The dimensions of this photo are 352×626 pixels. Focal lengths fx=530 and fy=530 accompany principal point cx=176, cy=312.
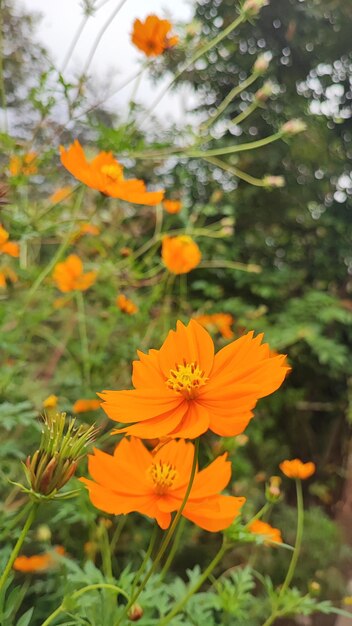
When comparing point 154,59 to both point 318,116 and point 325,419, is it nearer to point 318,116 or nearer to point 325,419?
point 318,116

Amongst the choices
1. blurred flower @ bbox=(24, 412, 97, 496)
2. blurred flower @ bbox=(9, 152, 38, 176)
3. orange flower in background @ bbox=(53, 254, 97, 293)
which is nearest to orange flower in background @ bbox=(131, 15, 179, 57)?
blurred flower @ bbox=(9, 152, 38, 176)

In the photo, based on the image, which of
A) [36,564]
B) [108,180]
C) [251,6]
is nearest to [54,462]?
[108,180]

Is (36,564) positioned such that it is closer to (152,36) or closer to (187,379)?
(187,379)

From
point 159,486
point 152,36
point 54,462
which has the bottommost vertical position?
point 159,486

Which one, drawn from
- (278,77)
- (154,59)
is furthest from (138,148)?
(278,77)

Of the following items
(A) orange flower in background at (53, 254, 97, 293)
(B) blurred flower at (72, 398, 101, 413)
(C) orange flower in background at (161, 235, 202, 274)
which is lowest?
(B) blurred flower at (72, 398, 101, 413)

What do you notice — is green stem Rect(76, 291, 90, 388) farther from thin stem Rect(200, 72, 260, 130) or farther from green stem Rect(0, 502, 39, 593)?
green stem Rect(0, 502, 39, 593)

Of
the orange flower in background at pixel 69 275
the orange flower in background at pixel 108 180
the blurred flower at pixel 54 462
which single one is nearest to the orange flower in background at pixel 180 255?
the orange flower in background at pixel 69 275
